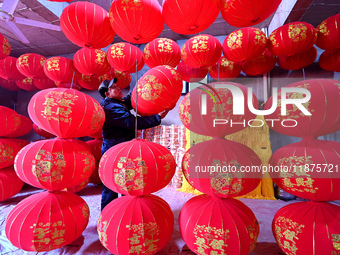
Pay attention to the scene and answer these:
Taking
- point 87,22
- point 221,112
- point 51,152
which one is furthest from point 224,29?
point 51,152

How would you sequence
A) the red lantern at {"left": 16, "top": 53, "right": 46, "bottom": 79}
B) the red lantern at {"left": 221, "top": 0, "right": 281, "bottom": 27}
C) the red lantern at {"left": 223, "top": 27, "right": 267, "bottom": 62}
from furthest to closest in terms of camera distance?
the red lantern at {"left": 16, "top": 53, "right": 46, "bottom": 79} → the red lantern at {"left": 223, "top": 27, "right": 267, "bottom": 62} → the red lantern at {"left": 221, "top": 0, "right": 281, "bottom": 27}

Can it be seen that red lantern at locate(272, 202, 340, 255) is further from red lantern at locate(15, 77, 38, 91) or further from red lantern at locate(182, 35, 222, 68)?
red lantern at locate(15, 77, 38, 91)

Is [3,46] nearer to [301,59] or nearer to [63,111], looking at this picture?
[63,111]

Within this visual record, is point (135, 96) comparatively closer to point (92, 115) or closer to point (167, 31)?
point (92, 115)

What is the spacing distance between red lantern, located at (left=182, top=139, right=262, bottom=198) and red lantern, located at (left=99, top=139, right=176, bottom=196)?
248 millimetres

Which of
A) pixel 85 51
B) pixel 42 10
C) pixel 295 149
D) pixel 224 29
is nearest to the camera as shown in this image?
pixel 295 149

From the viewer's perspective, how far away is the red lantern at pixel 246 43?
82.1 inches

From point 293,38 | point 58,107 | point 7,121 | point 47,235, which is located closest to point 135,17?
point 58,107

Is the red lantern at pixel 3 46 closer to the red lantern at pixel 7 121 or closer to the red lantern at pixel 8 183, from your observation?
the red lantern at pixel 7 121

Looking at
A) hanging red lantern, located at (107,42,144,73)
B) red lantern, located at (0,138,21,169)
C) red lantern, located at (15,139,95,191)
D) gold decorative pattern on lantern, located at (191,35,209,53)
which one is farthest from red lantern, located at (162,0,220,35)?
red lantern, located at (0,138,21,169)

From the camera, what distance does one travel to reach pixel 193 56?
7.52 ft

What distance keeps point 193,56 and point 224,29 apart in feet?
7.17

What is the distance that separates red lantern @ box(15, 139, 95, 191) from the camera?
4.20 feet

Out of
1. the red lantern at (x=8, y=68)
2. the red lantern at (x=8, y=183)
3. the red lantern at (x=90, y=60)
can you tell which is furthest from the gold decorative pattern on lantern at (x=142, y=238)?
the red lantern at (x=8, y=68)
